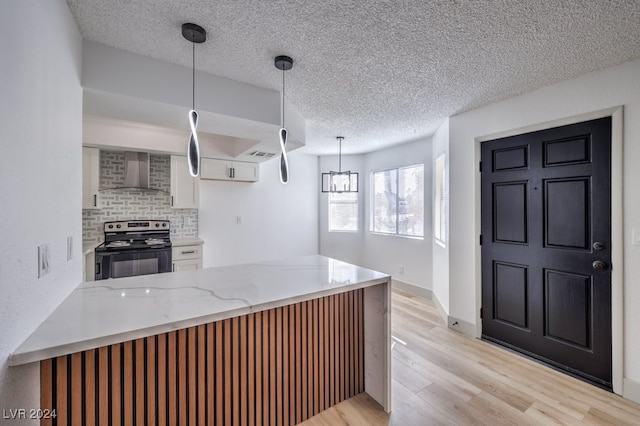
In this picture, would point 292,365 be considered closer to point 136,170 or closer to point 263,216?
point 136,170

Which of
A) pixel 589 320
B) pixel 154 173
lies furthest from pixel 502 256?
pixel 154 173

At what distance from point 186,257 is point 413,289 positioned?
3.37 m

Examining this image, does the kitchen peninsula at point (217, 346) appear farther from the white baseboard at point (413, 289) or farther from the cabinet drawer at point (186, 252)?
the white baseboard at point (413, 289)

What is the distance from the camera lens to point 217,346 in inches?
59.5

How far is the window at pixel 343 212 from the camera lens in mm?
5328

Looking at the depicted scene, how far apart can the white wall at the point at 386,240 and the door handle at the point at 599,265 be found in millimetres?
2005

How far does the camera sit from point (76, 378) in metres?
1.16

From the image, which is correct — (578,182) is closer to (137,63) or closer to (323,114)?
(323,114)

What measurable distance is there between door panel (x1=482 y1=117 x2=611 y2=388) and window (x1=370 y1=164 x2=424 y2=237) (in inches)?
57.1

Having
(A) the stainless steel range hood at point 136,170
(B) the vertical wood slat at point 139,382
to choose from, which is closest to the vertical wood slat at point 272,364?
(B) the vertical wood slat at point 139,382

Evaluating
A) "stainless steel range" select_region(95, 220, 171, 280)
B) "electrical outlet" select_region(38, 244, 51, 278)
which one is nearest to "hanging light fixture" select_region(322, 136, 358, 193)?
"stainless steel range" select_region(95, 220, 171, 280)

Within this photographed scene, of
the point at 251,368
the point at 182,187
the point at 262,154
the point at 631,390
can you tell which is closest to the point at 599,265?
the point at 631,390

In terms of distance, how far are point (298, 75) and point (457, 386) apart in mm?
2705

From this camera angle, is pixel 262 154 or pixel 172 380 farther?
pixel 262 154
